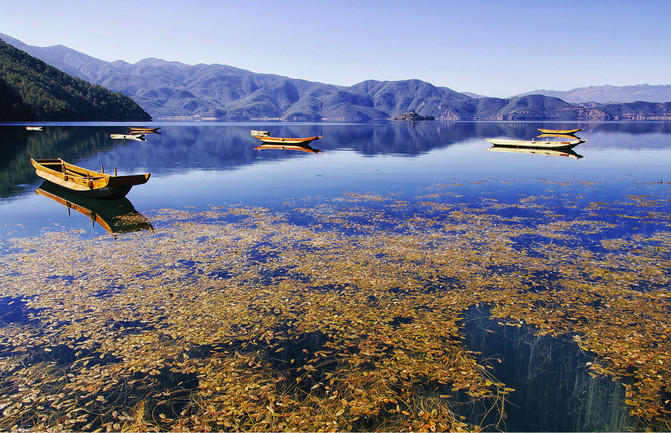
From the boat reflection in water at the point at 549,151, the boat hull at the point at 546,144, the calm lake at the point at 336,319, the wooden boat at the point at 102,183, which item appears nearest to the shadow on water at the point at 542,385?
the calm lake at the point at 336,319

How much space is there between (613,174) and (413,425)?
52756mm

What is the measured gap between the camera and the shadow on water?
30.0 feet

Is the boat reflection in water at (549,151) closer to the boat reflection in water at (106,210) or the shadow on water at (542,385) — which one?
the shadow on water at (542,385)

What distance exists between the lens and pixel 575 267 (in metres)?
17.7

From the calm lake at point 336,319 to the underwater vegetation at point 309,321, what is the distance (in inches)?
2.7

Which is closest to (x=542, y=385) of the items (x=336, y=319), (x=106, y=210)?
(x=336, y=319)

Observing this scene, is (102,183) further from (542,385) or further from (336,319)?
(542,385)

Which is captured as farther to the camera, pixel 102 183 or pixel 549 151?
pixel 549 151

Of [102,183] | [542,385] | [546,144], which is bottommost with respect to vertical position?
[542,385]

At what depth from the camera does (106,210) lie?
2938cm

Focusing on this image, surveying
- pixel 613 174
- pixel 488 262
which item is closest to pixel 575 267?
pixel 488 262

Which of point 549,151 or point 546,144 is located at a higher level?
point 546,144

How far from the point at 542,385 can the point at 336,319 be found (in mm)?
6668

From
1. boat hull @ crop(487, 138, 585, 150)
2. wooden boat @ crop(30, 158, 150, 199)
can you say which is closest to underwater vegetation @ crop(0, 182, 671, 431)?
wooden boat @ crop(30, 158, 150, 199)
